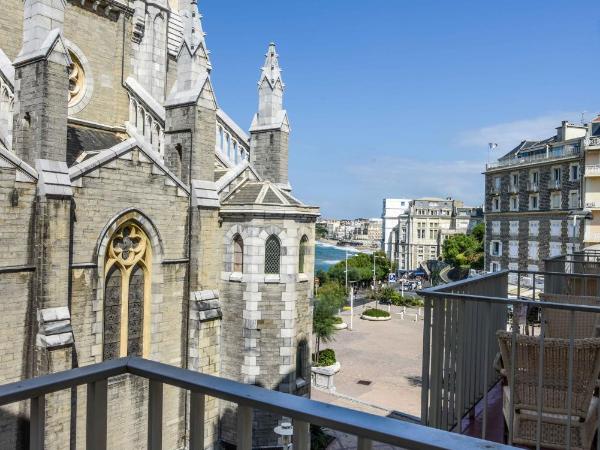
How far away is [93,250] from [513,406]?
10304mm

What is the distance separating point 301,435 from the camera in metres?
1.77

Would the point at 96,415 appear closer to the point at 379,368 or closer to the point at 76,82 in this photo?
the point at 76,82

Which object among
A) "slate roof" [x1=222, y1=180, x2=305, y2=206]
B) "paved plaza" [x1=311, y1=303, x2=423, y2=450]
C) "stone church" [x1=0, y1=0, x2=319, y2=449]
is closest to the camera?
"stone church" [x1=0, y1=0, x2=319, y2=449]

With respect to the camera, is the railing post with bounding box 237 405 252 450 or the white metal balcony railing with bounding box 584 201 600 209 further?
the white metal balcony railing with bounding box 584 201 600 209

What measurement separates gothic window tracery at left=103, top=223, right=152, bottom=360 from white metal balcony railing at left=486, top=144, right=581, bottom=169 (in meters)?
36.6

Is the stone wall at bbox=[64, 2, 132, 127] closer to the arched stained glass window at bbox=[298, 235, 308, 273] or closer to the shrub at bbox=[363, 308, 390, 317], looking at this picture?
the arched stained glass window at bbox=[298, 235, 308, 273]

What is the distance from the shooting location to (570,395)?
405 centimetres

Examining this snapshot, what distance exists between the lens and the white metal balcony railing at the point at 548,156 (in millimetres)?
40009

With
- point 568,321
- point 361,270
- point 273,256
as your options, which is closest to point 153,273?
point 273,256

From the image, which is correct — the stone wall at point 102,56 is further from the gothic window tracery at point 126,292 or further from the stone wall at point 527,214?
the stone wall at point 527,214

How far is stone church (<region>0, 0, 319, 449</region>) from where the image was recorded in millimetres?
10734

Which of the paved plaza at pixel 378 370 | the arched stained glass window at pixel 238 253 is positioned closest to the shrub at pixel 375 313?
the paved plaza at pixel 378 370

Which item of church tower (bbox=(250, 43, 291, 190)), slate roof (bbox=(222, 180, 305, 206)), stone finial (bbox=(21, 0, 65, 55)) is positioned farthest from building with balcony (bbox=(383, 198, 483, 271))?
stone finial (bbox=(21, 0, 65, 55))

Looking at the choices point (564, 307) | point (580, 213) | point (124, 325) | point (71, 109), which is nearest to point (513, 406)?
point (564, 307)
